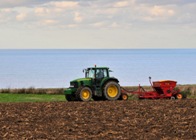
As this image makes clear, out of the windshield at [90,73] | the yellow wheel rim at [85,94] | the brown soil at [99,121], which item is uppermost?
the windshield at [90,73]

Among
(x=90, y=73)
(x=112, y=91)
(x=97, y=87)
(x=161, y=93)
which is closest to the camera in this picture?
(x=97, y=87)

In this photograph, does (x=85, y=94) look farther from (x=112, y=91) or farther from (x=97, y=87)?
(x=112, y=91)

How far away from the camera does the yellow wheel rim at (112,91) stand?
27498 mm

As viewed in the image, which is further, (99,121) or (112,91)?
(112,91)

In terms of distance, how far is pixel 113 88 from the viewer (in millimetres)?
27562

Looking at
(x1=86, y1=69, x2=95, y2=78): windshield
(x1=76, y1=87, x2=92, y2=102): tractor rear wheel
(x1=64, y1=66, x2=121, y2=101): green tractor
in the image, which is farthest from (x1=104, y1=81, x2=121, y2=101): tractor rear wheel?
(x1=86, y1=69, x2=95, y2=78): windshield

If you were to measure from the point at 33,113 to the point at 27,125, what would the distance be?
3.10 metres

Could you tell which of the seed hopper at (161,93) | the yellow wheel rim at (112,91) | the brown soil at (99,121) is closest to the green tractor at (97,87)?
the yellow wheel rim at (112,91)

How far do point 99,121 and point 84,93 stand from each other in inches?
353

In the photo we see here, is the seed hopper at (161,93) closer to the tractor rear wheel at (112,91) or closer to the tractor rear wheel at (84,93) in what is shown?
the tractor rear wheel at (112,91)

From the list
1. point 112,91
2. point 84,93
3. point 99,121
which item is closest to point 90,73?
point 84,93

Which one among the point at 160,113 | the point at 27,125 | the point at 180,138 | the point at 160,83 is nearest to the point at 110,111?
the point at 160,113

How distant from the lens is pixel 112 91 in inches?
1088

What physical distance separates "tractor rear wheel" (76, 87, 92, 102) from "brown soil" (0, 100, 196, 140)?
3.27m
